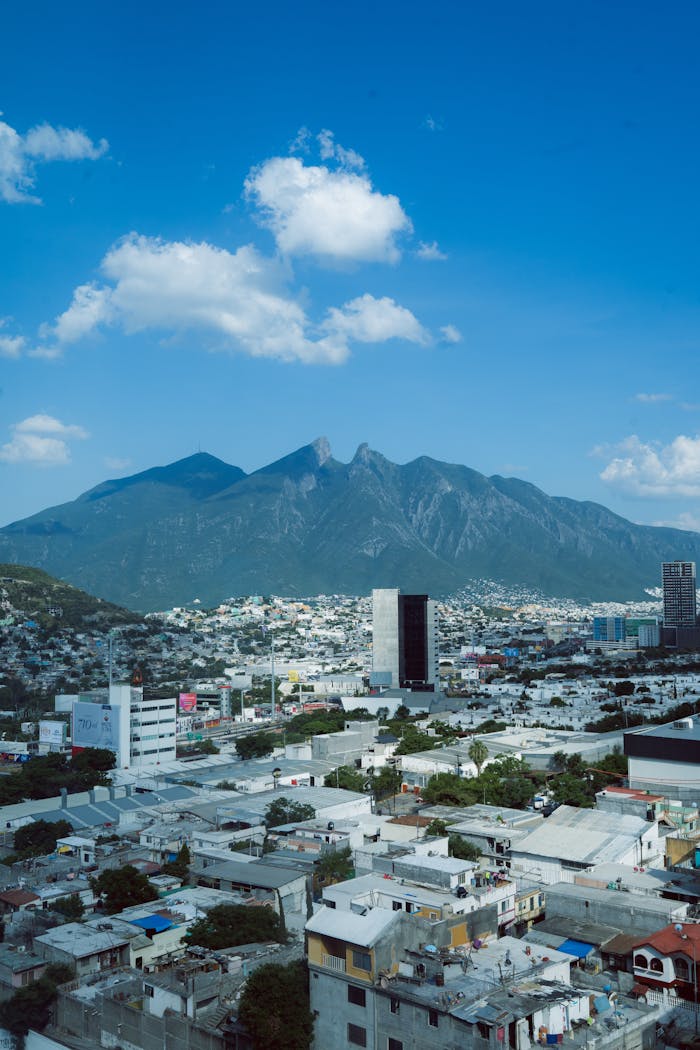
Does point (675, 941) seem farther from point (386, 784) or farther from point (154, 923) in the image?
point (386, 784)

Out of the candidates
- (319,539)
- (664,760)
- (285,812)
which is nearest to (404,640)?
(664,760)

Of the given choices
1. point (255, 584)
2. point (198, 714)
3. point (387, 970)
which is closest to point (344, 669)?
point (198, 714)

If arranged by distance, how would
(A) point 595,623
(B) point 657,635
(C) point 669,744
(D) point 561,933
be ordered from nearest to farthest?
1. (D) point 561,933
2. (C) point 669,744
3. (B) point 657,635
4. (A) point 595,623

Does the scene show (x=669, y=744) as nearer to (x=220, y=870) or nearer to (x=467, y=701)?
(x=220, y=870)

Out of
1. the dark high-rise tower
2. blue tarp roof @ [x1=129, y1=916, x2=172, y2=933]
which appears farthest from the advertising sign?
the dark high-rise tower

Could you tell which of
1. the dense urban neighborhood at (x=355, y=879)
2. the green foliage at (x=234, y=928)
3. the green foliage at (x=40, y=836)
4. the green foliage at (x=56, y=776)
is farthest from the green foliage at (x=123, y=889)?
the green foliage at (x=56, y=776)

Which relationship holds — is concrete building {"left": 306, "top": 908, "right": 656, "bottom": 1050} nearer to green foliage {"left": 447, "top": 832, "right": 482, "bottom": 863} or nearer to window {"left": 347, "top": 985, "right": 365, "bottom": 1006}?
window {"left": 347, "top": 985, "right": 365, "bottom": 1006}

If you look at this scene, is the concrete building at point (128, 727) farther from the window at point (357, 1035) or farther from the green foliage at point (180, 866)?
the window at point (357, 1035)
